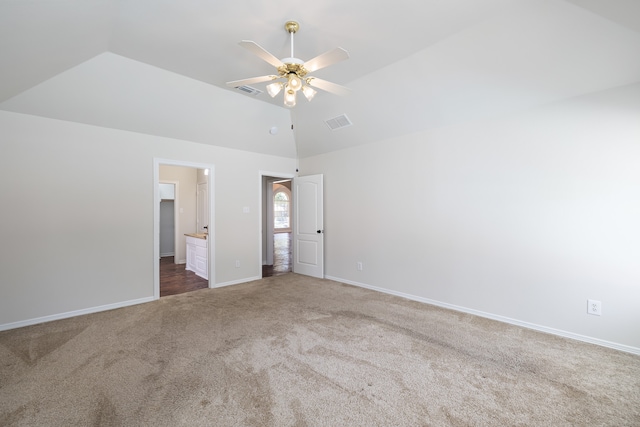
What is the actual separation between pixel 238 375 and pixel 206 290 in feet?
8.65

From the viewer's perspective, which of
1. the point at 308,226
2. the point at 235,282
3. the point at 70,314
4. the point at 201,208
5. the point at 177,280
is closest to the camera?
the point at 70,314

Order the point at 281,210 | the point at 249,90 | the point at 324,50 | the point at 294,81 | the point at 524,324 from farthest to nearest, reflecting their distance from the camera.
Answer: the point at 281,210 → the point at 249,90 → the point at 524,324 → the point at 324,50 → the point at 294,81

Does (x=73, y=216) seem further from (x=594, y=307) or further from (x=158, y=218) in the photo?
(x=594, y=307)

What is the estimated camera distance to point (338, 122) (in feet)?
14.2

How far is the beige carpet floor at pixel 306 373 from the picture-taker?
1.74m

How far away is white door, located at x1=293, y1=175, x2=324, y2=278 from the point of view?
5.27 m

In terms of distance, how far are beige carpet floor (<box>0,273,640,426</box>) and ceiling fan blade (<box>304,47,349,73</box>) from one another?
2457mm

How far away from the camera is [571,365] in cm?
230

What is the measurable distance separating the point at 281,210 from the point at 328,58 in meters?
14.0

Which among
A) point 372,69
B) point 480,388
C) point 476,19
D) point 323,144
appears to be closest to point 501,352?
point 480,388

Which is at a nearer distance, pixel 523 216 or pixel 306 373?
pixel 306 373

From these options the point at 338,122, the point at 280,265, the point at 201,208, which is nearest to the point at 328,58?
the point at 338,122

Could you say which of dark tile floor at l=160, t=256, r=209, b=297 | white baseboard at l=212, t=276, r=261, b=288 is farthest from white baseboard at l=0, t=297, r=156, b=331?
white baseboard at l=212, t=276, r=261, b=288

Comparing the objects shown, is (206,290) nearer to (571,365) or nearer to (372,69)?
(372,69)
